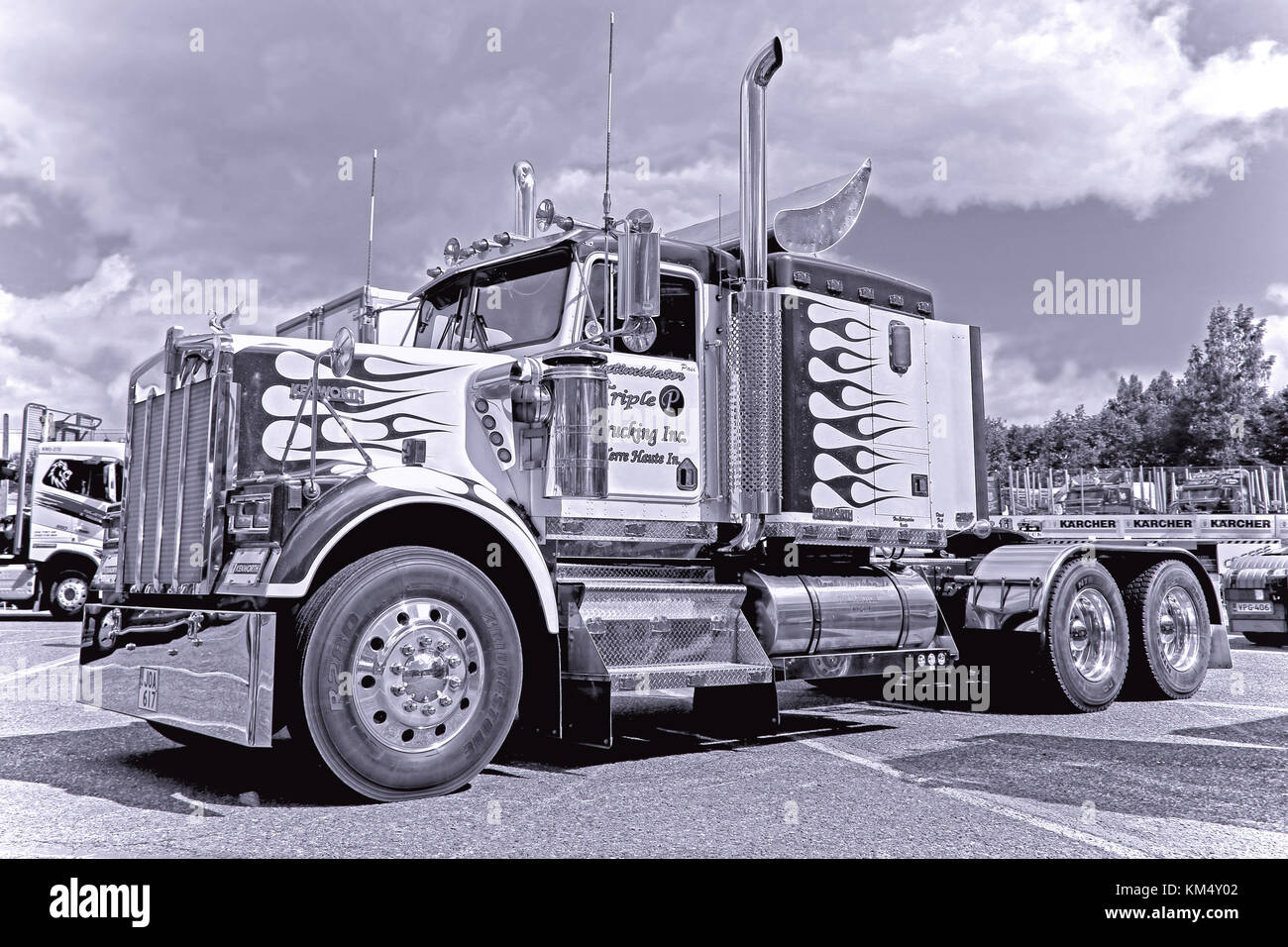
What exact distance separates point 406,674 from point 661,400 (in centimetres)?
250

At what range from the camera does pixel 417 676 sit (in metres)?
5.48

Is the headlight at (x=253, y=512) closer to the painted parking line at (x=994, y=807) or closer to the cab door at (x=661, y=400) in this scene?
the cab door at (x=661, y=400)

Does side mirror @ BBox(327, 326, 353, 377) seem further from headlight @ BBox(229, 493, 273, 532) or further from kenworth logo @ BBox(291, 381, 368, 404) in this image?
headlight @ BBox(229, 493, 273, 532)

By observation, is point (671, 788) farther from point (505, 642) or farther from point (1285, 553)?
point (1285, 553)

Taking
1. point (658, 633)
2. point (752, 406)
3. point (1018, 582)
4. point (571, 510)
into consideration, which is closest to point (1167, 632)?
point (1018, 582)

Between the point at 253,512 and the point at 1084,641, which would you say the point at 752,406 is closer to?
the point at 253,512

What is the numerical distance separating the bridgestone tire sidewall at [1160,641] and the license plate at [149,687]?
760 cm

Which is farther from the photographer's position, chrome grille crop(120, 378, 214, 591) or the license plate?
chrome grille crop(120, 378, 214, 591)

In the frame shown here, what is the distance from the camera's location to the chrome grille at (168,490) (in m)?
6.01

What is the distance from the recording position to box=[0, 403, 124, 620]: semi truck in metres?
20.3

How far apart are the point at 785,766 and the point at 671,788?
95cm

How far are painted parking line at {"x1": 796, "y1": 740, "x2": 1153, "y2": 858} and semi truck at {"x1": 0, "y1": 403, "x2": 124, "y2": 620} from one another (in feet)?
55.7

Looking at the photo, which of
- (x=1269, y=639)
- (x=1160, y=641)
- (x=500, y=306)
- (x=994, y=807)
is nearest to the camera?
(x=994, y=807)

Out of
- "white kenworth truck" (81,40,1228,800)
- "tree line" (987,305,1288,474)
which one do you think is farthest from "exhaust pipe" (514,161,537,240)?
"tree line" (987,305,1288,474)
